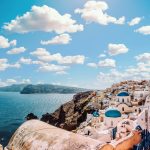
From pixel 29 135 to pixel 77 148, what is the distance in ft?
3.49

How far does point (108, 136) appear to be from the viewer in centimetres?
2859

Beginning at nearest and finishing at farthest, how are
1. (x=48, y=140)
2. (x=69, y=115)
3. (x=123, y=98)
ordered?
(x=48, y=140) < (x=123, y=98) < (x=69, y=115)

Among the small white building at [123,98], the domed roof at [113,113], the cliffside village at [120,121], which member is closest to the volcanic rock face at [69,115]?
the cliffside village at [120,121]

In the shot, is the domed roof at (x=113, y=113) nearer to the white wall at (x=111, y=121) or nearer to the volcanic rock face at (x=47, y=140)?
the white wall at (x=111, y=121)

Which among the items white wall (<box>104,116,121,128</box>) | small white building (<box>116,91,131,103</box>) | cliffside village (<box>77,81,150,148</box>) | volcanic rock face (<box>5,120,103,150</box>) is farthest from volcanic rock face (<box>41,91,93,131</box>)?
volcanic rock face (<box>5,120,103,150</box>)

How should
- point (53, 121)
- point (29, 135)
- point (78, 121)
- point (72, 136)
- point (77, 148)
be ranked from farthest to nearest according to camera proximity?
point (53, 121) < point (78, 121) < point (29, 135) < point (72, 136) < point (77, 148)

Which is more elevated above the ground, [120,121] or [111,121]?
[120,121]

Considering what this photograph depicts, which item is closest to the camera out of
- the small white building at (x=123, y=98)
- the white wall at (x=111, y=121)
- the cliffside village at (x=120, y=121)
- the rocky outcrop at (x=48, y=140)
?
the rocky outcrop at (x=48, y=140)

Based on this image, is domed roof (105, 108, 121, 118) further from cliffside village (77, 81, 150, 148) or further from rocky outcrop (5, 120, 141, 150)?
rocky outcrop (5, 120, 141, 150)

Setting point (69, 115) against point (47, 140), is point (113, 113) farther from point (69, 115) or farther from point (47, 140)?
point (69, 115)

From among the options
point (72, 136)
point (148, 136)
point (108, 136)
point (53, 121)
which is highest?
point (72, 136)

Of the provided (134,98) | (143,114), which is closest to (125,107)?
(134,98)

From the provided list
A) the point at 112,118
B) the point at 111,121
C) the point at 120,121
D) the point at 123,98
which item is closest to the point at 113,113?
the point at 112,118

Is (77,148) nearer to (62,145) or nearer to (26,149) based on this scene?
(62,145)
